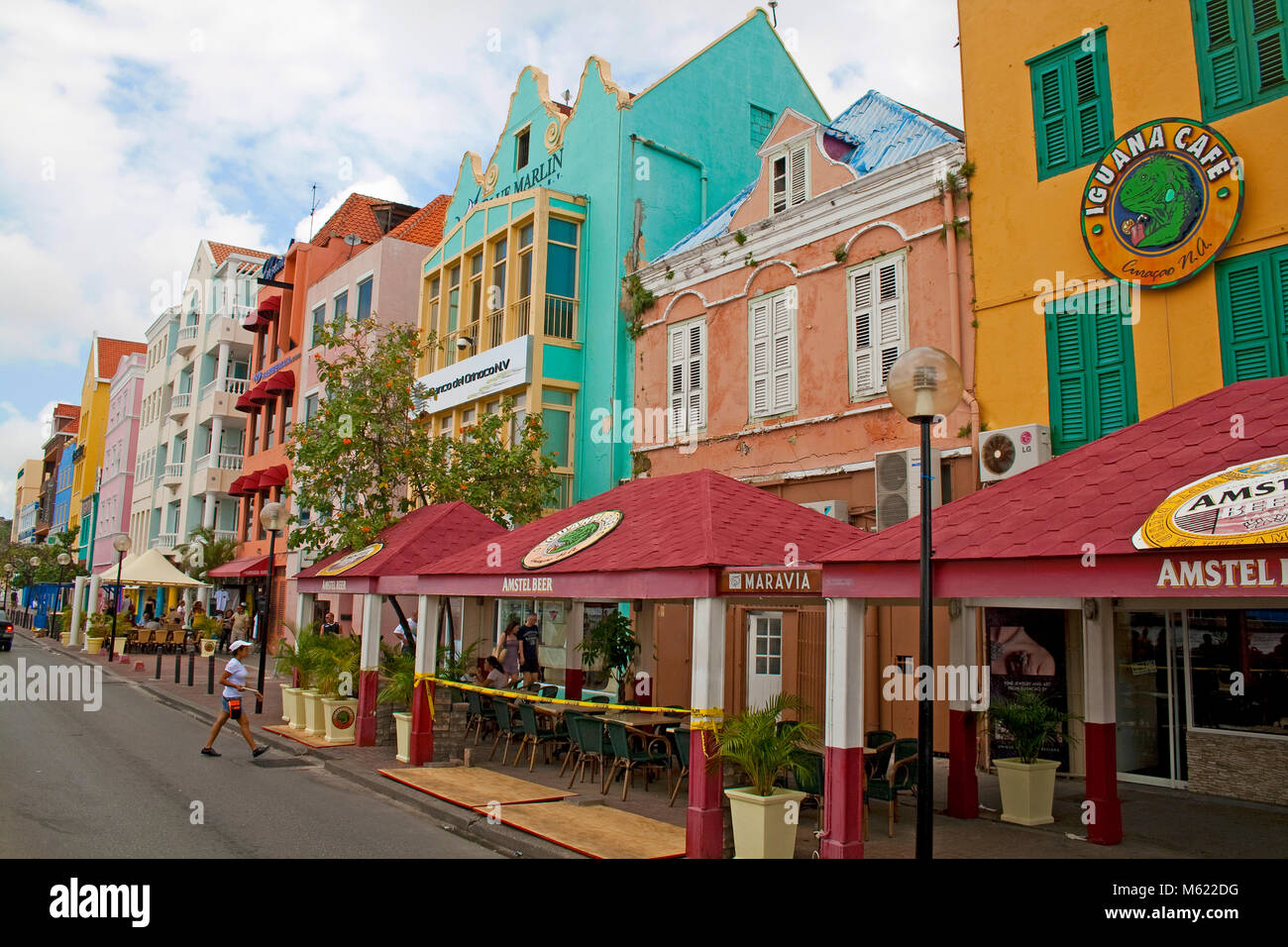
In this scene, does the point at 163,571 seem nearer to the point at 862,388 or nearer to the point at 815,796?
the point at 862,388

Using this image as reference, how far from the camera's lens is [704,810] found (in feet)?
27.3

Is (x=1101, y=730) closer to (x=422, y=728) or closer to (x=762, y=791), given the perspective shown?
(x=762, y=791)

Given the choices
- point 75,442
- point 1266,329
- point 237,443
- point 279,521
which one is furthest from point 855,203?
point 75,442

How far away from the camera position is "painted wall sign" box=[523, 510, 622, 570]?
1067 cm

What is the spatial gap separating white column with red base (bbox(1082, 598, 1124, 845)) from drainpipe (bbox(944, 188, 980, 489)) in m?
3.96

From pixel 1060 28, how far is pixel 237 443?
38.4m

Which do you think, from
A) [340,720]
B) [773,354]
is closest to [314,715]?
[340,720]

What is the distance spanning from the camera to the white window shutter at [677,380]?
1848 cm

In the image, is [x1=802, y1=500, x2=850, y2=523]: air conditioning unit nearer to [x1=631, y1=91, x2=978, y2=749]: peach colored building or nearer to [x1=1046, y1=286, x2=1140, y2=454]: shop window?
[x1=631, y1=91, x2=978, y2=749]: peach colored building

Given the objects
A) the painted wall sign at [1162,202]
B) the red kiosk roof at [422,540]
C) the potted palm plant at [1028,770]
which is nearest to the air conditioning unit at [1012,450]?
the painted wall sign at [1162,202]

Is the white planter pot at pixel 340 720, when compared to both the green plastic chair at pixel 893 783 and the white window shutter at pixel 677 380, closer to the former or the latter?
the white window shutter at pixel 677 380

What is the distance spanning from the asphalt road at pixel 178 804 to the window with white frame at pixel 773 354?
887cm

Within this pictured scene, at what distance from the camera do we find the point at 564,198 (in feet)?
70.0

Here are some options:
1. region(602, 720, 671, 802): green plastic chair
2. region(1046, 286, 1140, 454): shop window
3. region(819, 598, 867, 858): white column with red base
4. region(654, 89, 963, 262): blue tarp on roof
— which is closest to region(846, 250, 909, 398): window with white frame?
region(654, 89, 963, 262): blue tarp on roof
